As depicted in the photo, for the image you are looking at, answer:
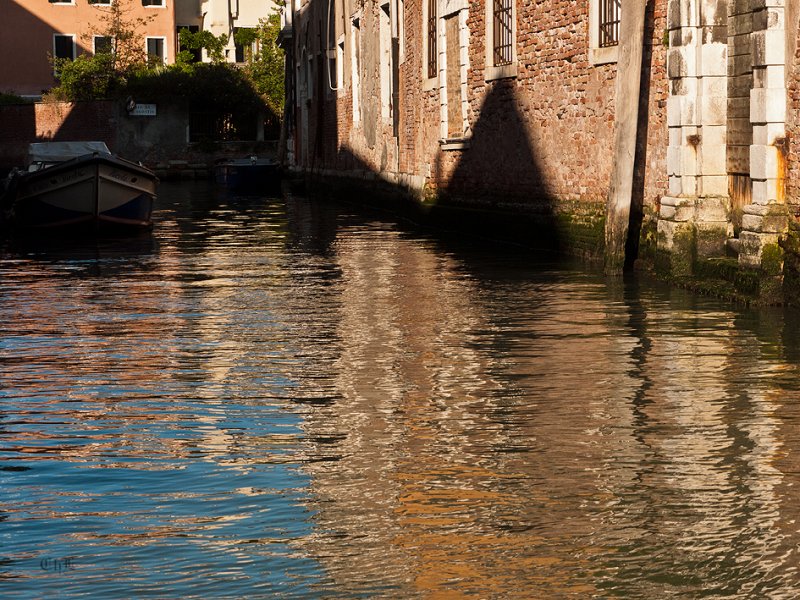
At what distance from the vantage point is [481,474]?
5984 millimetres

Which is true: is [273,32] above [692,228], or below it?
above

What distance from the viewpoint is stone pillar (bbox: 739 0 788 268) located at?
11.5 meters

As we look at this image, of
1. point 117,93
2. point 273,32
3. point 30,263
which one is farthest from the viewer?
point 273,32

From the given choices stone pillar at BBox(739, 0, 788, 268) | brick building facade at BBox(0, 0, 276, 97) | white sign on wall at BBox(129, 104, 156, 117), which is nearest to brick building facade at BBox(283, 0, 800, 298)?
stone pillar at BBox(739, 0, 788, 268)

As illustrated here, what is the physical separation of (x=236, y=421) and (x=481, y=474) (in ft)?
5.34

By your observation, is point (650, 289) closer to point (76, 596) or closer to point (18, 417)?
point (18, 417)

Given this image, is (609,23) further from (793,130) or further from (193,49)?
(193,49)

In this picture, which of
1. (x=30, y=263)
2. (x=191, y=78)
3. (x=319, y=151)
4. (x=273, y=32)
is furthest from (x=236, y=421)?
(x=273, y=32)

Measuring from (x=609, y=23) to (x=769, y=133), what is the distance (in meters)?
4.38

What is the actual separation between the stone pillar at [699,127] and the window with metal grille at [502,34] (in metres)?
6.33

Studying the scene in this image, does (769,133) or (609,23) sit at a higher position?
(609,23)

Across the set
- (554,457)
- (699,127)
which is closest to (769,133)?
(699,127)

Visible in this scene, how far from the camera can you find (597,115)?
1595 centimetres

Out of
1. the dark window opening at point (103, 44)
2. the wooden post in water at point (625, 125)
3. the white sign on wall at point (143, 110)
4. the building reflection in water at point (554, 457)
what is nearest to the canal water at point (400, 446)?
the building reflection in water at point (554, 457)
